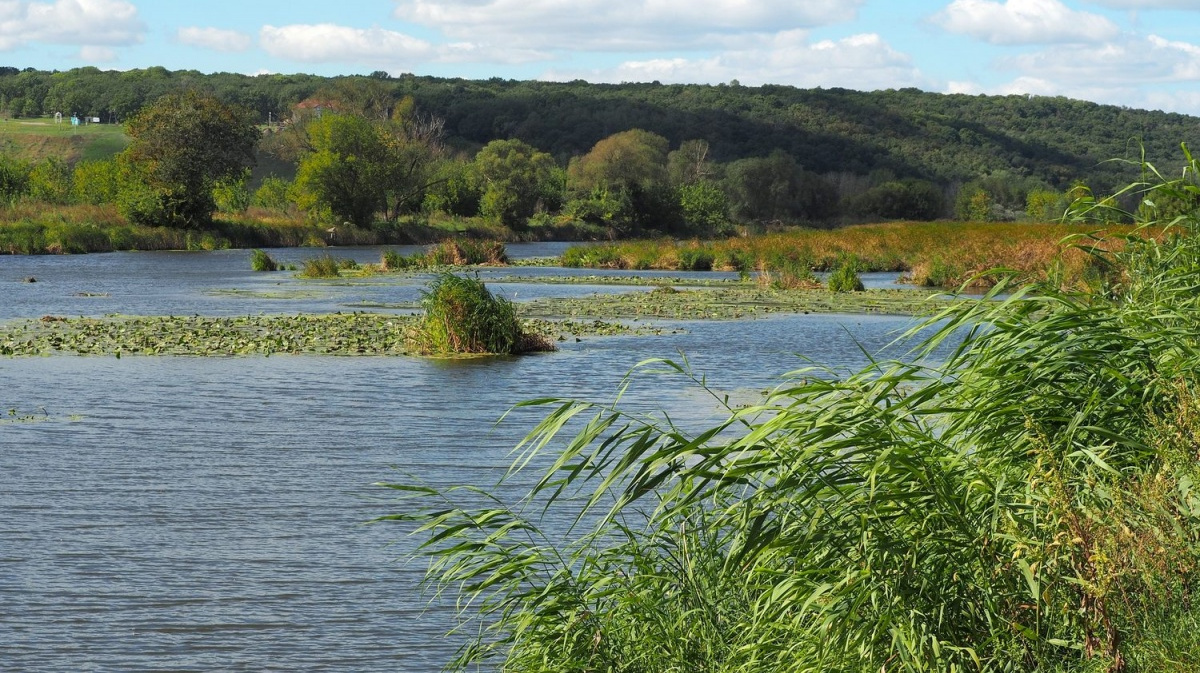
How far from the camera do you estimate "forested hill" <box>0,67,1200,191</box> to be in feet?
484

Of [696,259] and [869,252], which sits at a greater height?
[869,252]

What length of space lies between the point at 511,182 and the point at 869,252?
150 feet

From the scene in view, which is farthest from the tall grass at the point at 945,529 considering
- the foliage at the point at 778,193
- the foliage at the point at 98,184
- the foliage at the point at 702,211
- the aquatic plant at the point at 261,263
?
the foliage at the point at 778,193

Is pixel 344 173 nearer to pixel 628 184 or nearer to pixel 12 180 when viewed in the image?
pixel 628 184

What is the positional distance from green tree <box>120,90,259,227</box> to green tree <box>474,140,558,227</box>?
20332mm

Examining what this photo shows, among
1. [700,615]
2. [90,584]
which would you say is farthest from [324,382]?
[700,615]

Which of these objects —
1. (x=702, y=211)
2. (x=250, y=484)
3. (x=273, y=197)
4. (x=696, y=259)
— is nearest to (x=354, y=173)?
(x=273, y=197)

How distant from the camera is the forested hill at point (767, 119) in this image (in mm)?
147375

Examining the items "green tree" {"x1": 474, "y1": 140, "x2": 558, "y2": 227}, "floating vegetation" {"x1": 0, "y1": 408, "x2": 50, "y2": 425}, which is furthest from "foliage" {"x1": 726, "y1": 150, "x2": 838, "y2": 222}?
"floating vegetation" {"x1": 0, "y1": 408, "x2": 50, "y2": 425}

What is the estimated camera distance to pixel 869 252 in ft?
173

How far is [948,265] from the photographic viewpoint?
4256cm

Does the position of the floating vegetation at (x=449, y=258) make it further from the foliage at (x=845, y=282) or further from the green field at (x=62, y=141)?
the green field at (x=62, y=141)

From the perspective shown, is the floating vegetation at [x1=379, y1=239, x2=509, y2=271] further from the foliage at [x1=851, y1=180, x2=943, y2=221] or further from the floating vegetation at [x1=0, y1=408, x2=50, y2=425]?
the foliage at [x1=851, y1=180, x2=943, y2=221]

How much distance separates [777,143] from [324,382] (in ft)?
453
